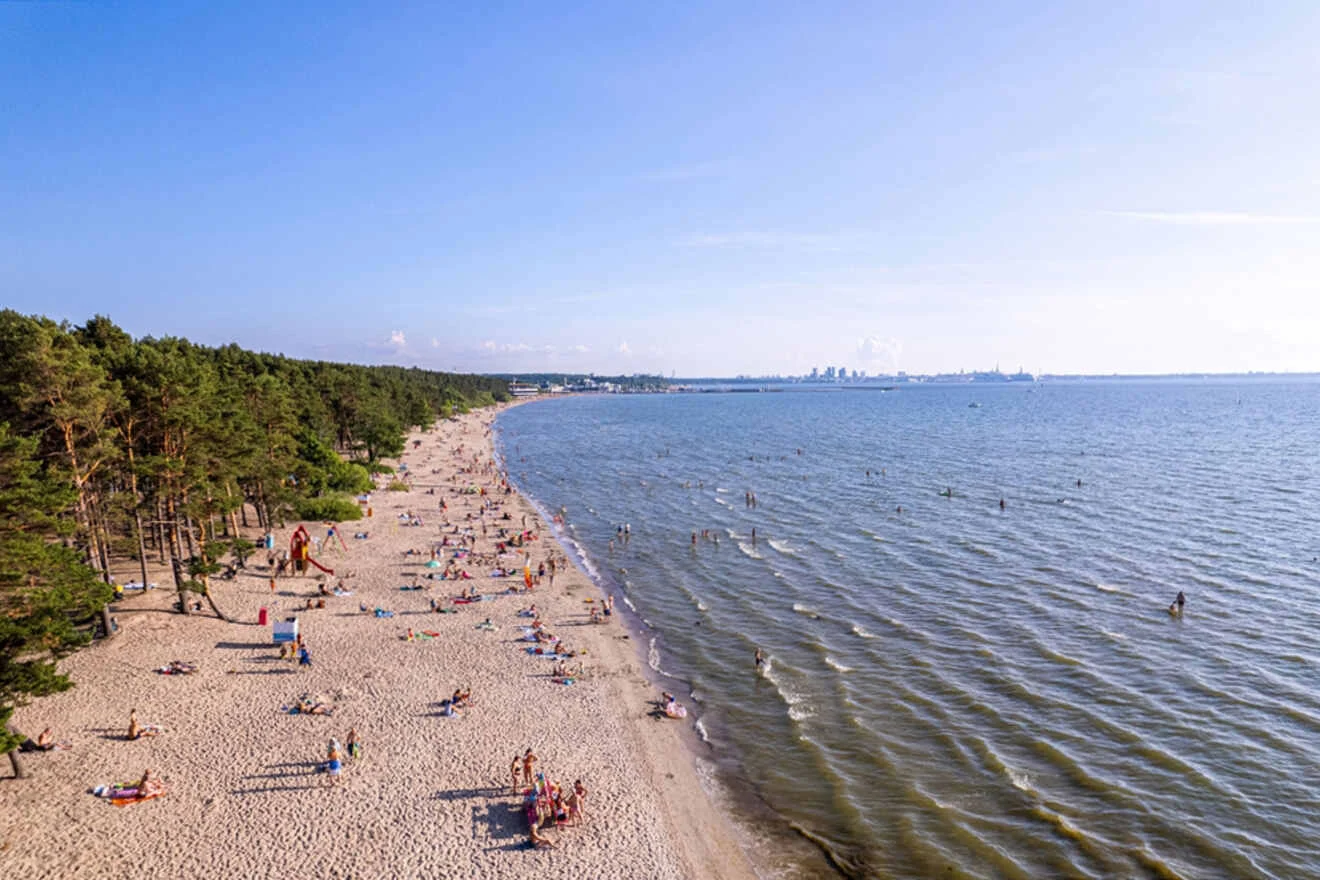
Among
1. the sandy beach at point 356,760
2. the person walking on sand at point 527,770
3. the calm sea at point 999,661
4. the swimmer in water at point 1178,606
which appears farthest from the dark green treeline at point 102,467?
the swimmer in water at point 1178,606

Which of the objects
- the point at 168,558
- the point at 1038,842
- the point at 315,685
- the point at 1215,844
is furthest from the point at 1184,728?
the point at 168,558

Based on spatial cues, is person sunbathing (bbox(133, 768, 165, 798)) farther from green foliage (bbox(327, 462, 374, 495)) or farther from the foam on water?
green foliage (bbox(327, 462, 374, 495))

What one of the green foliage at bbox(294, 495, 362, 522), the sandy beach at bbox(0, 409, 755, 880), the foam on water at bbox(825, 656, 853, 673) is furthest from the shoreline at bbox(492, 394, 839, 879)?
the green foliage at bbox(294, 495, 362, 522)

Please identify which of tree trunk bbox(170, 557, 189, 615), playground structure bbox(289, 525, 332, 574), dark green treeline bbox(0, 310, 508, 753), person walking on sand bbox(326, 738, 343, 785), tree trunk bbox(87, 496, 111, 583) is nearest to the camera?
dark green treeline bbox(0, 310, 508, 753)

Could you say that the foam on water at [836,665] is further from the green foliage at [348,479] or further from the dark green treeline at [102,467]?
the green foliage at [348,479]

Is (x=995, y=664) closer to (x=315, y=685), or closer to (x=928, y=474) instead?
(x=315, y=685)

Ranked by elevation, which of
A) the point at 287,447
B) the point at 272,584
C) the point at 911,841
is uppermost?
the point at 287,447
